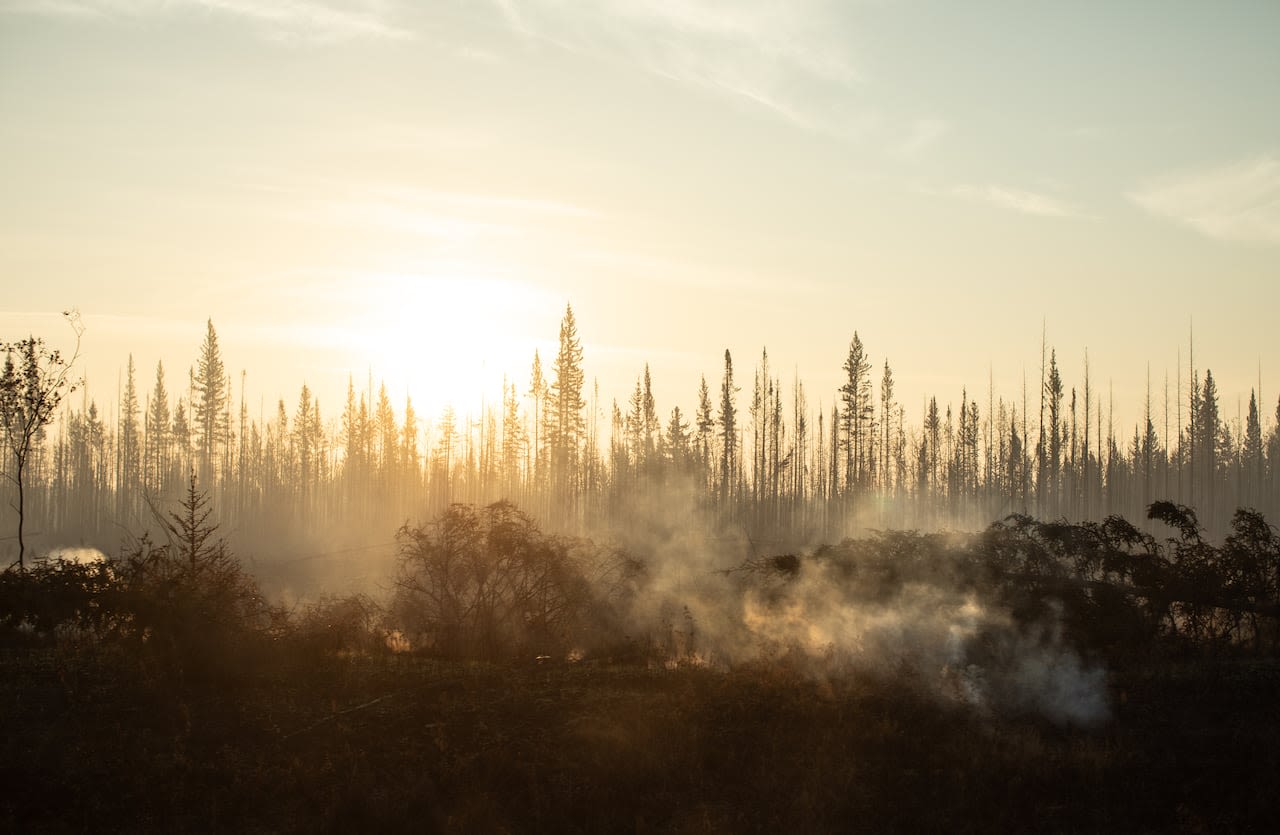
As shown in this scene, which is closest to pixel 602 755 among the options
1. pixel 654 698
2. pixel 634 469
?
pixel 654 698

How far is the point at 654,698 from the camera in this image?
17516 millimetres

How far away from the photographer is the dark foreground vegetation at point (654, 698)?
45.5 ft

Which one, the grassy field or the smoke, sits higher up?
the smoke

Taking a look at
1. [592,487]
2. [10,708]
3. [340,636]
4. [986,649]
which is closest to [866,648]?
[986,649]

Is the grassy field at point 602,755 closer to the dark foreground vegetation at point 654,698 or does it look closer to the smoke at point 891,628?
the dark foreground vegetation at point 654,698

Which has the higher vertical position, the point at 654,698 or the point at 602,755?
the point at 654,698

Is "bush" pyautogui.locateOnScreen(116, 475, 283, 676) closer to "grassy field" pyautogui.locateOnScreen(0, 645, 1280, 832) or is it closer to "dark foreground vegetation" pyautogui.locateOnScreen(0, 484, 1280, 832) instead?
"dark foreground vegetation" pyautogui.locateOnScreen(0, 484, 1280, 832)

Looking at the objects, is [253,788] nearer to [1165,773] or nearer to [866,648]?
[866,648]

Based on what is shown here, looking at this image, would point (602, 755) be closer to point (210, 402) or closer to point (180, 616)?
point (180, 616)

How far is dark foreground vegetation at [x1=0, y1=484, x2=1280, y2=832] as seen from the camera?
45.5 ft

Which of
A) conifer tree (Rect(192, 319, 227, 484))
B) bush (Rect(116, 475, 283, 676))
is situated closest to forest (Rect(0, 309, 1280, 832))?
bush (Rect(116, 475, 283, 676))

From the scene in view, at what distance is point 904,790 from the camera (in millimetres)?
14727

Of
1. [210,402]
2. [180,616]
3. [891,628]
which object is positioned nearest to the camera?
[180,616]

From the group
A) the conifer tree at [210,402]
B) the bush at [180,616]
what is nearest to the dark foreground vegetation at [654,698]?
the bush at [180,616]
